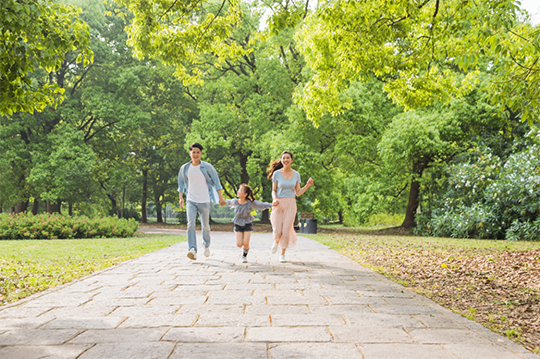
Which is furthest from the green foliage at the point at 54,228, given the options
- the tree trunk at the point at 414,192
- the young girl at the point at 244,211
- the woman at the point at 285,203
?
the tree trunk at the point at 414,192

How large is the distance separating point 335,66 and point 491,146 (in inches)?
375

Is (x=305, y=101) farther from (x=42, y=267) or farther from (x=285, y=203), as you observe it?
(x=42, y=267)

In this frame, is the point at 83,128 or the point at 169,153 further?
the point at 169,153

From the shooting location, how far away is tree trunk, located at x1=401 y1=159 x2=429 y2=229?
19.5 metres

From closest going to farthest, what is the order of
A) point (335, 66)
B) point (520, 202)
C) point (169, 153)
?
point (335, 66)
point (520, 202)
point (169, 153)

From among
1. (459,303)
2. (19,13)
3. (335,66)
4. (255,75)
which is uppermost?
(255,75)

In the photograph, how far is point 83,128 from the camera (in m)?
26.7

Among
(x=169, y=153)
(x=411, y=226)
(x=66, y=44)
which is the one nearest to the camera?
(x=66, y=44)

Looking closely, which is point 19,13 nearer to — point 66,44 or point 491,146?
point 66,44

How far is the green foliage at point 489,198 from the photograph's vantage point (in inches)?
526

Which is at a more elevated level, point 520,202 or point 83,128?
point 83,128

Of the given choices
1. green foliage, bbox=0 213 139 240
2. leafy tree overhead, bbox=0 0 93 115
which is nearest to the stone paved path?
leafy tree overhead, bbox=0 0 93 115

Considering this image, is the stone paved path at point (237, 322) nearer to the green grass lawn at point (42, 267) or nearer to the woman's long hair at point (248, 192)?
the green grass lawn at point (42, 267)

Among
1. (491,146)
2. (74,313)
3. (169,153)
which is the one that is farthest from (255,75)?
(74,313)
